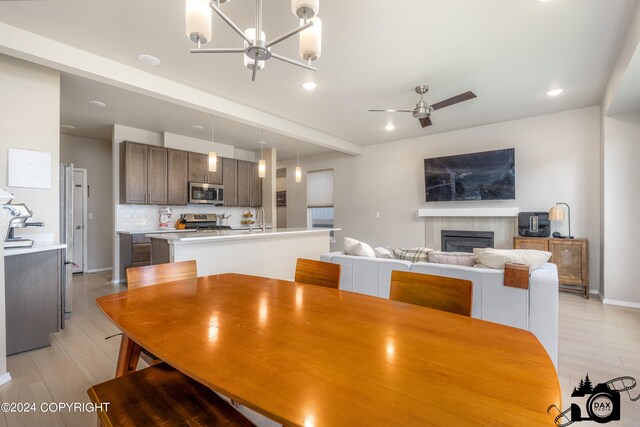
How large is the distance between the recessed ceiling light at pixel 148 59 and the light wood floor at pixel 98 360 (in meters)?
2.67

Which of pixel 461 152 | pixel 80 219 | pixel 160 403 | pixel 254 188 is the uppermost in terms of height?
pixel 461 152

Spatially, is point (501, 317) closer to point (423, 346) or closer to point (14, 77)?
point (423, 346)

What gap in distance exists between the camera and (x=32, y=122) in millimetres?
2832

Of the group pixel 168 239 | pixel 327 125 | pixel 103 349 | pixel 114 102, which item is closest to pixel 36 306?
pixel 103 349

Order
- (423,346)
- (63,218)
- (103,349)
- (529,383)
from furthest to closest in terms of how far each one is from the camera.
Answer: (63,218) < (103,349) < (423,346) < (529,383)

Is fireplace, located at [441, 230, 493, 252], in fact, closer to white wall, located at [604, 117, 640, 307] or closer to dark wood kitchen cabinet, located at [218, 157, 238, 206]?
white wall, located at [604, 117, 640, 307]

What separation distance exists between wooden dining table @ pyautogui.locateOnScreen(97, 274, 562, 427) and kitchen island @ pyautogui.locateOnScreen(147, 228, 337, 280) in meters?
1.82

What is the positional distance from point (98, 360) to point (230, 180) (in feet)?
14.6

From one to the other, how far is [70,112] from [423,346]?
5598 millimetres

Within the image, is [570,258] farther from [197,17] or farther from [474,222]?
[197,17]

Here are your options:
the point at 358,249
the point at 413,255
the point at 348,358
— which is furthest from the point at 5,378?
the point at 413,255

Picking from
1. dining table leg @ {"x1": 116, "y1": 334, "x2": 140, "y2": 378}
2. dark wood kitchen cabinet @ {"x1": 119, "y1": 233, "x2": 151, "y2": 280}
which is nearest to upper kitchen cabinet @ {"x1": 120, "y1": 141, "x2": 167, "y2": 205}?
dark wood kitchen cabinet @ {"x1": 119, "y1": 233, "x2": 151, "y2": 280}

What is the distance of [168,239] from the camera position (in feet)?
10.3

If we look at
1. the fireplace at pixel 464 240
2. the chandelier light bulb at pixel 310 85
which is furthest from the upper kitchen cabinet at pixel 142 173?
the fireplace at pixel 464 240
